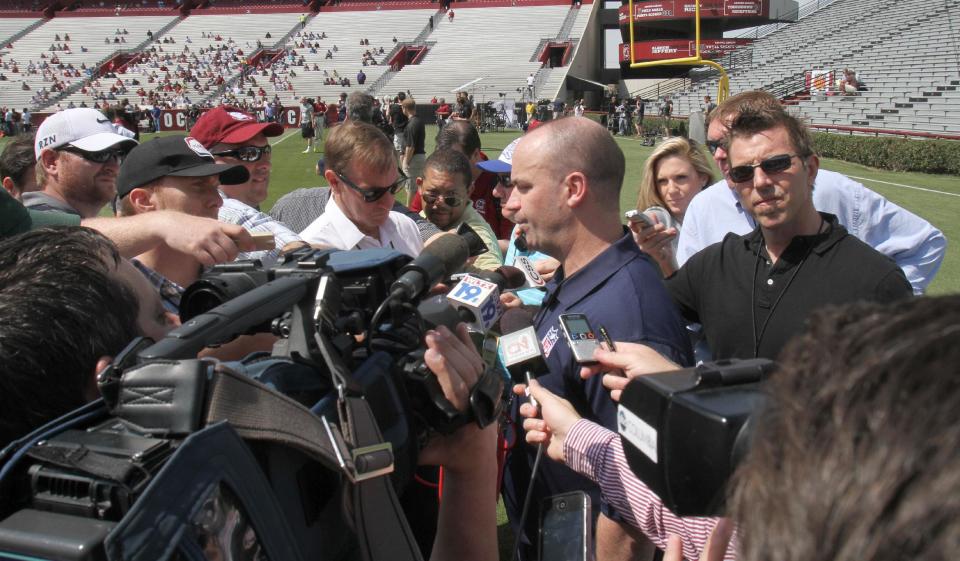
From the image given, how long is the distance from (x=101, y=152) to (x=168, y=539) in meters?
3.31

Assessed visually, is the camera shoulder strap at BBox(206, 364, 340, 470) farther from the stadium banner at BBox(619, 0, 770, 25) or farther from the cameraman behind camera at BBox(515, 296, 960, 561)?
the stadium banner at BBox(619, 0, 770, 25)

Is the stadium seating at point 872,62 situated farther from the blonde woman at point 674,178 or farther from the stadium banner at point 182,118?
the stadium banner at point 182,118

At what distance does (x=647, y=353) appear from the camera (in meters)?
1.74

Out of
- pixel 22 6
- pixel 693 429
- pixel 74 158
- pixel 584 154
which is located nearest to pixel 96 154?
pixel 74 158

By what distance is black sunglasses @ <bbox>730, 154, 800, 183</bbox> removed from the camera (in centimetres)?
278

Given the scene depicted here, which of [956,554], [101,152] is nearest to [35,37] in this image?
[101,152]

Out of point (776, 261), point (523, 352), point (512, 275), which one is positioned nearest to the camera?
point (523, 352)

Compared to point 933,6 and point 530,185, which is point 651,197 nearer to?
point 530,185

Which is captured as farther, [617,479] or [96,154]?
[96,154]

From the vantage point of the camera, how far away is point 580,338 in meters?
1.80

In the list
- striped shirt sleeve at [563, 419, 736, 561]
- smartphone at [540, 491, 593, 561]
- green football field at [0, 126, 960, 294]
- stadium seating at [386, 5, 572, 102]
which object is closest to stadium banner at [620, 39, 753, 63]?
stadium seating at [386, 5, 572, 102]

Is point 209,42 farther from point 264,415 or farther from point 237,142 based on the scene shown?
point 264,415

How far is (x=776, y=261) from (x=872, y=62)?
1419 inches

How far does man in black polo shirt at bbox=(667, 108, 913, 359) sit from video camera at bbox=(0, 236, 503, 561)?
1.62 m
